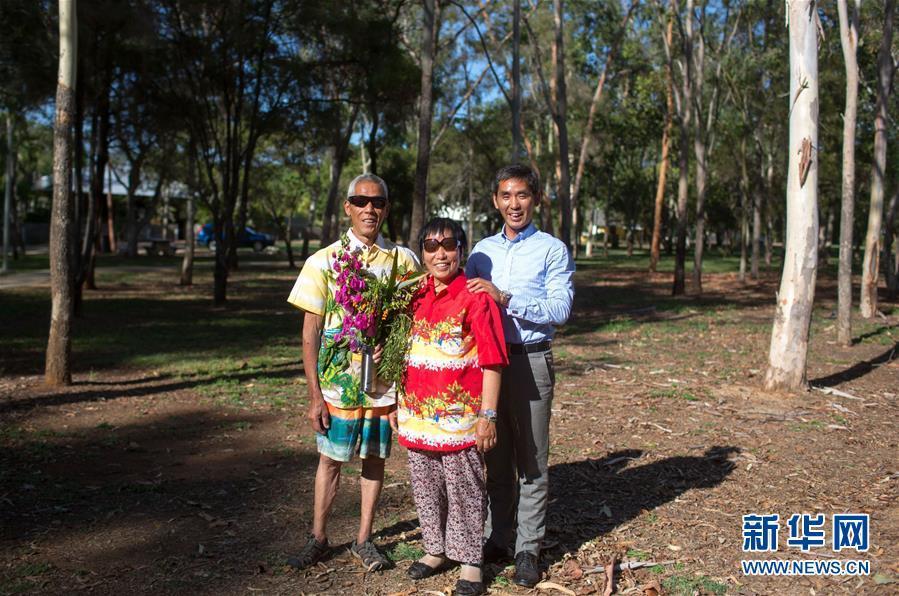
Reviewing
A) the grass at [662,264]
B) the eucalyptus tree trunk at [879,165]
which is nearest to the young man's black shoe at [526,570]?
the eucalyptus tree trunk at [879,165]

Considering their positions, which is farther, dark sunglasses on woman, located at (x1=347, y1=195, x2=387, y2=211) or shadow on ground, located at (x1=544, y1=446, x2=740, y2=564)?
shadow on ground, located at (x1=544, y1=446, x2=740, y2=564)

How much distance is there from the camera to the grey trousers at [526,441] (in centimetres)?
418

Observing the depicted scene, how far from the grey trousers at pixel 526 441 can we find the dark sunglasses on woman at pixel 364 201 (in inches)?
41.7

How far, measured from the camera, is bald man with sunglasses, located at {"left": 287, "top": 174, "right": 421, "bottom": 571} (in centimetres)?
416

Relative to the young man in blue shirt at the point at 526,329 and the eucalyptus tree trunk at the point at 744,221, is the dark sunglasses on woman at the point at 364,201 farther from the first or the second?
the eucalyptus tree trunk at the point at 744,221

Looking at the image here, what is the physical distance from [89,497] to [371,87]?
1606cm

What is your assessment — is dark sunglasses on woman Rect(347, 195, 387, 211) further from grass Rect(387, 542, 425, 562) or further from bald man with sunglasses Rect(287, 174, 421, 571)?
grass Rect(387, 542, 425, 562)

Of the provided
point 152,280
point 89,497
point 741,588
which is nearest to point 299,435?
point 89,497

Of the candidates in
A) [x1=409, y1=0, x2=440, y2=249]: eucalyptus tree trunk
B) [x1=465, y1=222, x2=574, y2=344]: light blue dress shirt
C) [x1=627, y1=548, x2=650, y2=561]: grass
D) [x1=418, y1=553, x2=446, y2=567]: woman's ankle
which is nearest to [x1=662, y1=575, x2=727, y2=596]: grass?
[x1=627, y1=548, x2=650, y2=561]: grass

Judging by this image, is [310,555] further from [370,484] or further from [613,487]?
[613,487]

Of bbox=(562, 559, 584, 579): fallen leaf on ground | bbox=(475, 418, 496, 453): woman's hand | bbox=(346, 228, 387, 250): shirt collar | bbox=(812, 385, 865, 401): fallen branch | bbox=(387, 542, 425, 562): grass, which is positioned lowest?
bbox=(387, 542, 425, 562): grass

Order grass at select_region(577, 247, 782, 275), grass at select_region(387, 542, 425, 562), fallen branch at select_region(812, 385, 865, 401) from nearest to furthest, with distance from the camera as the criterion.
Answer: grass at select_region(387, 542, 425, 562)
fallen branch at select_region(812, 385, 865, 401)
grass at select_region(577, 247, 782, 275)

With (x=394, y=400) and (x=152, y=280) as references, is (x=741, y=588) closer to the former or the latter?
(x=394, y=400)

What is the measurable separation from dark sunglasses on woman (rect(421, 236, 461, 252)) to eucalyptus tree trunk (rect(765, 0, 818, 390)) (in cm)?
604
